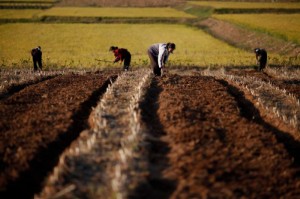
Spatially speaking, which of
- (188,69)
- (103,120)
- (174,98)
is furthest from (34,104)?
(188,69)

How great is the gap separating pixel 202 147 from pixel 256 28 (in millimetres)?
24843

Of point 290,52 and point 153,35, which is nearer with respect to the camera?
point 290,52

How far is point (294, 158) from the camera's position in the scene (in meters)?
6.73

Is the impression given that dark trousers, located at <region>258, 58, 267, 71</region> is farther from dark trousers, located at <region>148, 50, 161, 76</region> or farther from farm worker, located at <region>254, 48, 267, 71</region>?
dark trousers, located at <region>148, 50, 161, 76</region>

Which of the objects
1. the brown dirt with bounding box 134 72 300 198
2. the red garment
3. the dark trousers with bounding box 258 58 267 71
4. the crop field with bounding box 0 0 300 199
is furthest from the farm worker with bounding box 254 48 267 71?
the brown dirt with bounding box 134 72 300 198

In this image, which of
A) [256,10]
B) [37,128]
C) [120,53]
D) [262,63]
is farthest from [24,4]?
[37,128]

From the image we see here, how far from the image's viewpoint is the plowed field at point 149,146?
5.29 m

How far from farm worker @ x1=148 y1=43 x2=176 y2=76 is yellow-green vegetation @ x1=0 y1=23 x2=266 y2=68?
6537 mm

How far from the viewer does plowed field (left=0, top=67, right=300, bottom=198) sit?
529 cm

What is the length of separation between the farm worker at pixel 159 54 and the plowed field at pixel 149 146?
213 cm

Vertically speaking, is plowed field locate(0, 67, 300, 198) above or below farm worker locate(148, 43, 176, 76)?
below

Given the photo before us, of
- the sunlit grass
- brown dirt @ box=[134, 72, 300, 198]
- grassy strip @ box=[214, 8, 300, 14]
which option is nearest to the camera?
brown dirt @ box=[134, 72, 300, 198]

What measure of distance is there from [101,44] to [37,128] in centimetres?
2082

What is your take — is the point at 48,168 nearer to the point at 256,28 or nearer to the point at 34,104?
the point at 34,104
